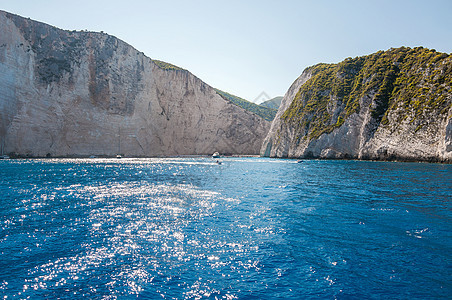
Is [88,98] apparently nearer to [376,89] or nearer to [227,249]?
[227,249]

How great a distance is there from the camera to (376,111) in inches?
2680

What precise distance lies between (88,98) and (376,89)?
306ft

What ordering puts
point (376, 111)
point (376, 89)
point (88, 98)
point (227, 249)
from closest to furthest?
point (227, 249)
point (376, 111)
point (376, 89)
point (88, 98)

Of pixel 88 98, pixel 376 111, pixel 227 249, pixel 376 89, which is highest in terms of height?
pixel 376 89

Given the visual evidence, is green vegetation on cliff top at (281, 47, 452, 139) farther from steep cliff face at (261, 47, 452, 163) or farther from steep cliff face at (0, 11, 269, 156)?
steep cliff face at (0, 11, 269, 156)

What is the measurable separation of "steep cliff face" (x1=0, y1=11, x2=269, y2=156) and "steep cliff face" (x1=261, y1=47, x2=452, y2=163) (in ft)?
158

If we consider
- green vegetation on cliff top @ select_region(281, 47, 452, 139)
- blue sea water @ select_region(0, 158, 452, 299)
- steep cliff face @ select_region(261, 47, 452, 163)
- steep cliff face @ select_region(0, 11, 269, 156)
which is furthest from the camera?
steep cliff face @ select_region(0, 11, 269, 156)

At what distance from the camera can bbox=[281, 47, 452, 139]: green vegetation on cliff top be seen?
2236 inches

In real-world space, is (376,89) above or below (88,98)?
above

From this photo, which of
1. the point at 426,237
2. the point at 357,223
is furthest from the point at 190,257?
the point at 426,237

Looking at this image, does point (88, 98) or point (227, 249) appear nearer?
point (227, 249)

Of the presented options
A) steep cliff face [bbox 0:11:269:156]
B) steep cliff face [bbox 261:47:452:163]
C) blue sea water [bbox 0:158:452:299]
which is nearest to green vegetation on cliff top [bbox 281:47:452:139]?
steep cliff face [bbox 261:47:452:163]

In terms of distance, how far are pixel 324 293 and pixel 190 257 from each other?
4535 mm

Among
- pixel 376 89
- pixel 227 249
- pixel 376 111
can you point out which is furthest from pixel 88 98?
pixel 376 89
